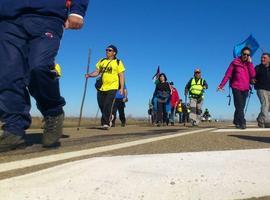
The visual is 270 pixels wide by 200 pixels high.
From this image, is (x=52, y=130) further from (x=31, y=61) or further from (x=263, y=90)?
(x=263, y=90)

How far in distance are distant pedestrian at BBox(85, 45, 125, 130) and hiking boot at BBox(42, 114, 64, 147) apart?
6.89 m

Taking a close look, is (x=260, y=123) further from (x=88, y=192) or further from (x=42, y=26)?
(x=88, y=192)

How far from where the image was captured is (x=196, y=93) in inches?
795

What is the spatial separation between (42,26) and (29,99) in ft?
2.95

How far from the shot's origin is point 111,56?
1434 cm

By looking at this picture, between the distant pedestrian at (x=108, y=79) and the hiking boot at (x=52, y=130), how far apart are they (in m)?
6.89

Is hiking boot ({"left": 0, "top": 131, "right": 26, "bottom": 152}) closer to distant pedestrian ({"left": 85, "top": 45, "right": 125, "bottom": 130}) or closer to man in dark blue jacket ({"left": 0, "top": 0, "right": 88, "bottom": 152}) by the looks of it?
man in dark blue jacket ({"left": 0, "top": 0, "right": 88, "bottom": 152})

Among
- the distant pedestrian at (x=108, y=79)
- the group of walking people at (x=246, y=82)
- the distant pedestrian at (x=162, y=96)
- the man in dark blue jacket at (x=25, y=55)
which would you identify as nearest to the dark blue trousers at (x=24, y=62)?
the man in dark blue jacket at (x=25, y=55)

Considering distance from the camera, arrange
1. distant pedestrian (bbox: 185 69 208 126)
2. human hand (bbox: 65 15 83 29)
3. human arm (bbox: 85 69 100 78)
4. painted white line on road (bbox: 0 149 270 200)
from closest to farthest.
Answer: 1. painted white line on road (bbox: 0 149 270 200)
2. human hand (bbox: 65 15 83 29)
3. human arm (bbox: 85 69 100 78)
4. distant pedestrian (bbox: 185 69 208 126)

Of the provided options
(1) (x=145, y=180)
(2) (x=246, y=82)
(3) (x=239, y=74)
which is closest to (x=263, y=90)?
(2) (x=246, y=82)

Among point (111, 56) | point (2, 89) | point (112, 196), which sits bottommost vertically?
point (112, 196)

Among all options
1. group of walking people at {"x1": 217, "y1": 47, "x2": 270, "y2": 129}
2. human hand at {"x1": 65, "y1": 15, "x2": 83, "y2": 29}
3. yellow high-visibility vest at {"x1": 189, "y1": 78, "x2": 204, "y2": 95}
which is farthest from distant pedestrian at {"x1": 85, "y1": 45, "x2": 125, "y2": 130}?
human hand at {"x1": 65, "y1": 15, "x2": 83, "y2": 29}

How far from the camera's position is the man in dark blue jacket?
6051 millimetres

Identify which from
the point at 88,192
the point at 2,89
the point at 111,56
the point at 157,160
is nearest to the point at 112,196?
the point at 88,192
